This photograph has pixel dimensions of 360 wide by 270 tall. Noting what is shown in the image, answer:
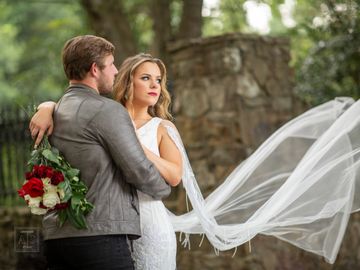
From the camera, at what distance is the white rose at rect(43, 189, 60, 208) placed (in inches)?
117

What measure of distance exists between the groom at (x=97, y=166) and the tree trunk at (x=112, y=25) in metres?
5.64

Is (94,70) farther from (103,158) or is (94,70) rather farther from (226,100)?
(226,100)

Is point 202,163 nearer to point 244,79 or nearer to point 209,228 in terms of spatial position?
point 244,79

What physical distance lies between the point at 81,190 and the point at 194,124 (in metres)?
Answer: 4.07

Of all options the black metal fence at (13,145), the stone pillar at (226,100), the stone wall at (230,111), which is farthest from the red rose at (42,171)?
the black metal fence at (13,145)

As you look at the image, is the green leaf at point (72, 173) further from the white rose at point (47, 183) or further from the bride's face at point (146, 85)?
the bride's face at point (146, 85)

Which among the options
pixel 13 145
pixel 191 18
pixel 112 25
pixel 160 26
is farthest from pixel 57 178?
pixel 160 26

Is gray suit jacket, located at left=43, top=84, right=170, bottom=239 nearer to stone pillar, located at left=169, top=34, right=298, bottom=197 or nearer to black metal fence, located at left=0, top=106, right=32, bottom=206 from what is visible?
stone pillar, located at left=169, top=34, right=298, bottom=197

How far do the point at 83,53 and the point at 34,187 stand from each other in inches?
23.1

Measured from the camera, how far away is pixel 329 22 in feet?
24.4

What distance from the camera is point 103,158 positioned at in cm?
302

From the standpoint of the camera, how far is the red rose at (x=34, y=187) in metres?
2.99

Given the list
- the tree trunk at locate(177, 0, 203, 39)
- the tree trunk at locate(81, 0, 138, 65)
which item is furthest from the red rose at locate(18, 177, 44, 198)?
the tree trunk at locate(177, 0, 203, 39)

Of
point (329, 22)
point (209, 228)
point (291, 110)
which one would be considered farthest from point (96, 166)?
point (329, 22)
